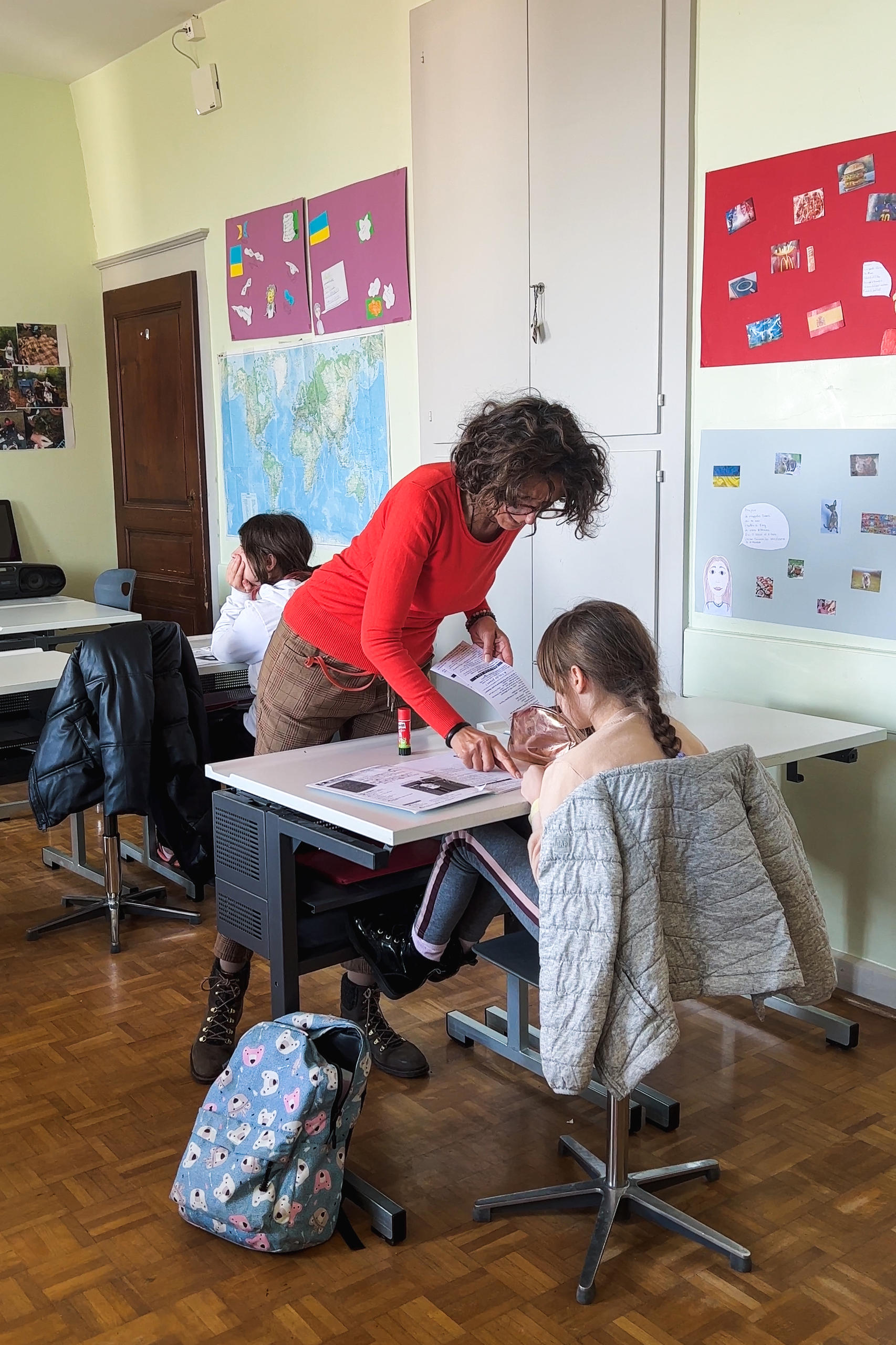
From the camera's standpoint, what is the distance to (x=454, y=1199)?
219 cm

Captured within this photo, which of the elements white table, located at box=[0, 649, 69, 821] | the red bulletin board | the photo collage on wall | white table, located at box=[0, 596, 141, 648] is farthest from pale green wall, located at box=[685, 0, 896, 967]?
the photo collage on wall

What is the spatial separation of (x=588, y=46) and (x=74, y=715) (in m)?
2.29

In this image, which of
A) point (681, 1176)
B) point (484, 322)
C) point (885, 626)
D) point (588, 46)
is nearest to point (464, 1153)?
A: point (681, 1176)

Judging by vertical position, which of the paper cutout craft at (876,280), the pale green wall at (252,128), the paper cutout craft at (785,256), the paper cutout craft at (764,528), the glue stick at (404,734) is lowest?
the glue stick at (404,734)

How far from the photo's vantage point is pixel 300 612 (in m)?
2.54

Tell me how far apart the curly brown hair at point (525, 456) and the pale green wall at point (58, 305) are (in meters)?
4.38

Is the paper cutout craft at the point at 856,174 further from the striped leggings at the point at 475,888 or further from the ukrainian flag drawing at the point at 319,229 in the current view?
the ukrainian flag drawing at the point at 319,229

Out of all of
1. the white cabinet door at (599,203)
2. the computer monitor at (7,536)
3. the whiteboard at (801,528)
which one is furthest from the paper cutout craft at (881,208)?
the computer monitor at (7,536)

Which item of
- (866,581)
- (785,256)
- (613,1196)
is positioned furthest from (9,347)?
(613,1196)

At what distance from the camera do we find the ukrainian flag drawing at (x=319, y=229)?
4.51 meters

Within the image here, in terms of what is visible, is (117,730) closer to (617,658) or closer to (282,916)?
(282,916)

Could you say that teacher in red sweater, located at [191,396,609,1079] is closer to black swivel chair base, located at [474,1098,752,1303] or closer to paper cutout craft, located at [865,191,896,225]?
black swivel chair base, located at [474,1098,752,1303]

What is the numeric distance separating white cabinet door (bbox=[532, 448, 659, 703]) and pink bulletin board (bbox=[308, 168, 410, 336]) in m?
1.09

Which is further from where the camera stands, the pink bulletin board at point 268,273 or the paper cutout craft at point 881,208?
the pink bulletin board at point 268,273
